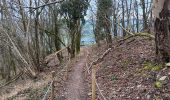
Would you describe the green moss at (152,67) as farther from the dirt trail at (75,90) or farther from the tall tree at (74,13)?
the tall tree at (74,13)

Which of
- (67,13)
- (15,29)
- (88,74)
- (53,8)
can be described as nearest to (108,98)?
(88,74)

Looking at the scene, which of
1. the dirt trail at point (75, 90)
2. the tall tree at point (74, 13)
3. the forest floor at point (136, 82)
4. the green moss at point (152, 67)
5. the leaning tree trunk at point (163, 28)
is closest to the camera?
the forest floor at point (136, 82)

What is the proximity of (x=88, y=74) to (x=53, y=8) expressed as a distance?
49.7 ft

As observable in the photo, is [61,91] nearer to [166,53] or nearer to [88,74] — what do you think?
[88,74]

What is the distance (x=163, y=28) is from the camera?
430 inches


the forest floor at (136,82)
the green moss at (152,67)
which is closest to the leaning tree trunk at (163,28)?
the green moss at (152,67)

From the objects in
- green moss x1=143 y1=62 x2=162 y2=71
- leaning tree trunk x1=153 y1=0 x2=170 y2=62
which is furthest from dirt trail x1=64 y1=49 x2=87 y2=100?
leaning tree trunk x1=153 y1=0 x2=170 y2=62

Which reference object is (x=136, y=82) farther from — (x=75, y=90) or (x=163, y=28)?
(x=75, y=90)

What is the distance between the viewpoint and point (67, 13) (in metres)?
36.3

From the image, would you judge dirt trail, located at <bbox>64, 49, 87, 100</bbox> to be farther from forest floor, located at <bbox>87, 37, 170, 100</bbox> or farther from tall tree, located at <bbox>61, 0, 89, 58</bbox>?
tall tree, located at <bbox>61, 0, 89, 58</bbox>

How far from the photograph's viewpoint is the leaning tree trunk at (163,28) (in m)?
10.8

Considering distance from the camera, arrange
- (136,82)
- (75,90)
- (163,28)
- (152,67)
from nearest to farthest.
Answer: (163,28)
(136,82)
(152,67)
(75,90)

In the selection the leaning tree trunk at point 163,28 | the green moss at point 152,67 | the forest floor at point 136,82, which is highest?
the leaning tree trunk at point 163,28

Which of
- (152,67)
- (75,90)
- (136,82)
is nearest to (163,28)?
(152,67)
